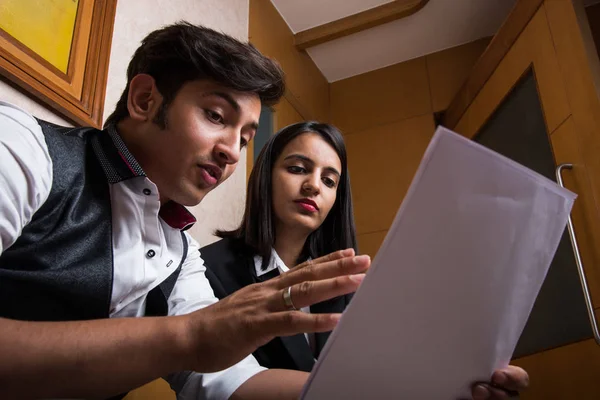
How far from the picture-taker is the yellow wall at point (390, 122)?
8.36ft

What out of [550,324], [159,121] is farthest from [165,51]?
[550,324]

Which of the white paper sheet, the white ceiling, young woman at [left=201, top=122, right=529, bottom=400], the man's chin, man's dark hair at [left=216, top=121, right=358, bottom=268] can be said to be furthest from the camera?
the white ceiling

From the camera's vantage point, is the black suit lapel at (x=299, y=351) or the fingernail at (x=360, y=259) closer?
the fingernail at (x=360, y=259)

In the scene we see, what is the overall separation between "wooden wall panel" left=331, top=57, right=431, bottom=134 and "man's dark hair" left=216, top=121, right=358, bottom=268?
1411 mm

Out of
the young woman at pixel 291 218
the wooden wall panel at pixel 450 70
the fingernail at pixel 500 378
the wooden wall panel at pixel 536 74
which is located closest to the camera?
the fingernail at pixel 500 378

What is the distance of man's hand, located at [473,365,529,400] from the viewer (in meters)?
0.65

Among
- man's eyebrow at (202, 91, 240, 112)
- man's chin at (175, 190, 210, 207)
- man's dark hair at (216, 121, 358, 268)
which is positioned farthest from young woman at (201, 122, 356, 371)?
man's eyebrow at (202, 91, 240, 112)

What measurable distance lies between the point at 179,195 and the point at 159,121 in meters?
0.13

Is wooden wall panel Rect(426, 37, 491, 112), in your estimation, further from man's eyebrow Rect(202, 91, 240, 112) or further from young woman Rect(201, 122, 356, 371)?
man's eyebrow Rect(202, 91, 240, 112)

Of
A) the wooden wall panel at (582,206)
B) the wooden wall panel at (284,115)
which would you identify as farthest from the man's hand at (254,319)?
the wooden wall panel at (284,115)

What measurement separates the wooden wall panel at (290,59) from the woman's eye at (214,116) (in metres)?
1.40

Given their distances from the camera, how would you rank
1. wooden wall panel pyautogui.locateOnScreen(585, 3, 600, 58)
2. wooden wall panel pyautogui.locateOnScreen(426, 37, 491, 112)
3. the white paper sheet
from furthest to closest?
wooden wall panel pyautogui.locateOnScreen(426, 37, 491, 112) → wooden wall panel pyautogui.locateOnScreen(585, 3, 600, 58) → the white paper sheet

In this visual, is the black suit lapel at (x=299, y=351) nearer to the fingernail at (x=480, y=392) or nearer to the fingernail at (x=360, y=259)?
the fingernail at (x=480, y=392)

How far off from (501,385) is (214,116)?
1.96 ft
